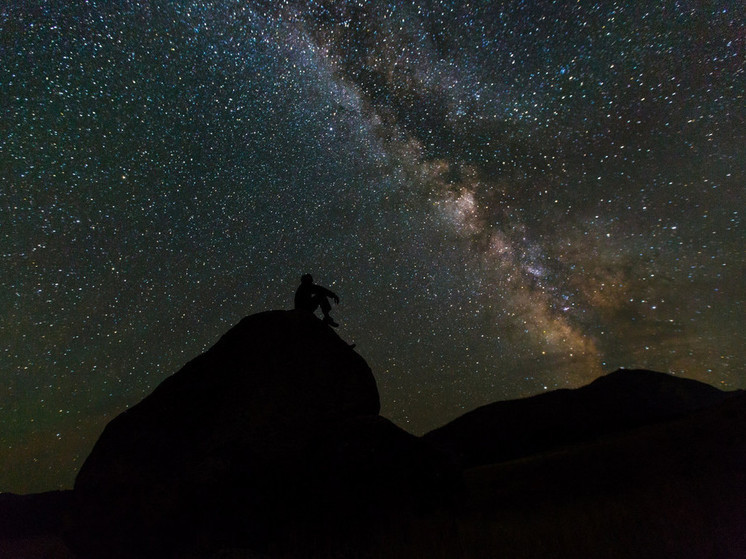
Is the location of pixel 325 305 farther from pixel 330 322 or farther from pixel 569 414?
pixel 569 414

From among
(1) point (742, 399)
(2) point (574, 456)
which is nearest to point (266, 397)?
(2) point (574, 456)

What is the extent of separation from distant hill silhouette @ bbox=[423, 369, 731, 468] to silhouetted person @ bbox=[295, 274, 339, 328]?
11471 millimetres

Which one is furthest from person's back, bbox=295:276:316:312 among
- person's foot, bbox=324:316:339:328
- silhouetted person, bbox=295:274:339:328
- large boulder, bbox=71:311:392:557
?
large boulder, bbox=71:311:392:557

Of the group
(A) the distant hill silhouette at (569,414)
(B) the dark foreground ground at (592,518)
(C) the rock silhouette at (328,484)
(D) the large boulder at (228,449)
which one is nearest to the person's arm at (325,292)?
(C) the rock silhouette at (328,484)

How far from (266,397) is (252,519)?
243 cm

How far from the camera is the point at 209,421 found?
9.22m

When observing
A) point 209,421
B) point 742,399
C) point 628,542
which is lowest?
point 628,542

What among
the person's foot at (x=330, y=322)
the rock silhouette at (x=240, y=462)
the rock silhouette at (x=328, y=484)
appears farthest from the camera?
the person's foot at (x=330, y=322)

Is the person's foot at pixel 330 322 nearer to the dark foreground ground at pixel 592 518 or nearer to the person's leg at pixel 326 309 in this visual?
the person's leg at pixel 326 309

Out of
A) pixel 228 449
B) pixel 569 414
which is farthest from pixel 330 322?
pixel 569 414

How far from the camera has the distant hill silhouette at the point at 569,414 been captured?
65.4 feet

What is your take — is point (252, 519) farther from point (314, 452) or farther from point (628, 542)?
point (628, 542)

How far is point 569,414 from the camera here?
21781 mm

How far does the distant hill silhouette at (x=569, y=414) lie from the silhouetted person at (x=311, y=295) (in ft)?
37.6
